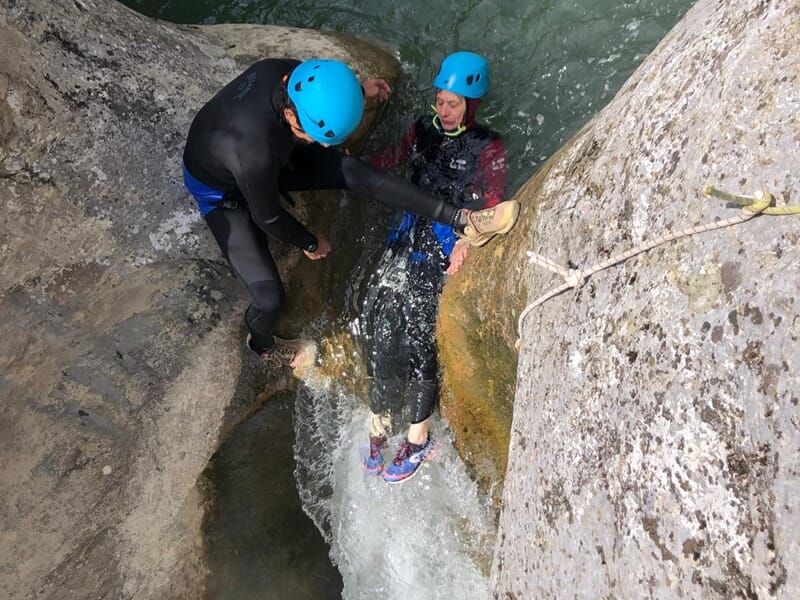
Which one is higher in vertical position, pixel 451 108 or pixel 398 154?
pixel 451 108

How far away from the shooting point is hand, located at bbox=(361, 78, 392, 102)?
5.29m

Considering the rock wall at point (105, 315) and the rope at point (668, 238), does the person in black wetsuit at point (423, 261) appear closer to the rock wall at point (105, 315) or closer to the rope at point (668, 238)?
the rock wall at point (105, 315)

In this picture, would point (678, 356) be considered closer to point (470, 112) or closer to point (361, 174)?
point (361, 174)

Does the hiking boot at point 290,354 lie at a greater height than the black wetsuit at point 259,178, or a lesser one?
lesser

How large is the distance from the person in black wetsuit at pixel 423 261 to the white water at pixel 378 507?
197 millimetres

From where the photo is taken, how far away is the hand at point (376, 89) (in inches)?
208

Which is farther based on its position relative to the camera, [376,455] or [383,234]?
[383,234]

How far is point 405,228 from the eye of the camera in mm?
5496

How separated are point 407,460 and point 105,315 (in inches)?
105

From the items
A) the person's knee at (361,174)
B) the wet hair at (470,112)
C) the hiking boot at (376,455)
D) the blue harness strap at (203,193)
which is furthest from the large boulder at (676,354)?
the blue harness strap at (203,193)

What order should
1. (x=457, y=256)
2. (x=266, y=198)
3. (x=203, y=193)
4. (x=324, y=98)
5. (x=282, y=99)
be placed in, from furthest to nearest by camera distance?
(x=457, y=256)
(x=203, y=193)
(x=266, y=198)
(x=282, y=99)
(x=324, y=98)

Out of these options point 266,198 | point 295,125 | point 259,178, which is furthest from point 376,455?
point 295,125

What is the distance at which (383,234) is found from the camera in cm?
576

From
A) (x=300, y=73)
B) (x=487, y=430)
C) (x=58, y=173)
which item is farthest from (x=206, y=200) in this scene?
(x=487, y=430)
